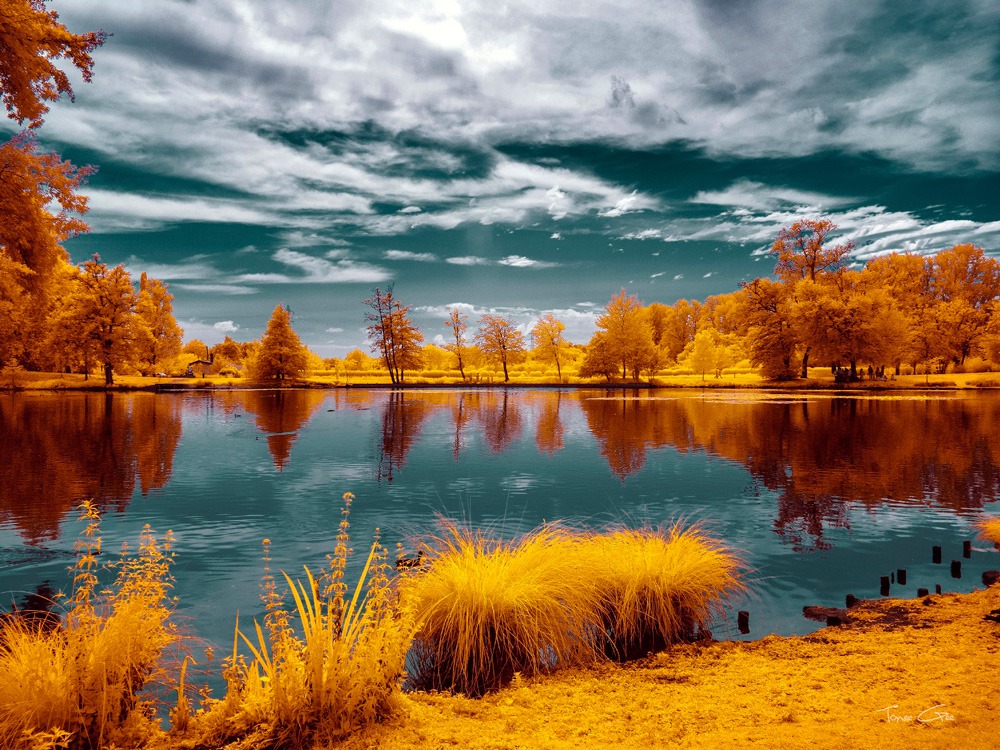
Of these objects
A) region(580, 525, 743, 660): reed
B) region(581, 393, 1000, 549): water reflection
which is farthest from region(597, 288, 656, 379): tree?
region(580, 525, 743, 660): reed

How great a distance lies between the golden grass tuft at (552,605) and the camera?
6594mm

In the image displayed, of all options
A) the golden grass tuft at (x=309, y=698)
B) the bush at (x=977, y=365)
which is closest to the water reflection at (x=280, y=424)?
the golden grass tuft at (x=309, y=698)

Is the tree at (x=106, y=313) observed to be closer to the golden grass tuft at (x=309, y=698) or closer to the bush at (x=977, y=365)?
the golden grass tuft at (x=309, y=698)

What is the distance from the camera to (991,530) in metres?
11.8

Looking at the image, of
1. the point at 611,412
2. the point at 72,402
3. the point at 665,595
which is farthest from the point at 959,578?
the point at 72,402

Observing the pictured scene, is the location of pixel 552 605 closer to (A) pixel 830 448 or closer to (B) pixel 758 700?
(B) pixel 758 700

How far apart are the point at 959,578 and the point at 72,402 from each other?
57.2 meters

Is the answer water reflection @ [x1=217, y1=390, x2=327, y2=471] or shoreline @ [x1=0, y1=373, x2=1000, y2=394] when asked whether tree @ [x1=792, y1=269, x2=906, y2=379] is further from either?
water reflection @ [x1=217, y1=390, x2=327, y2=471]

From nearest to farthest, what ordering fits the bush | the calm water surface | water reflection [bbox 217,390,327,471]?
1. the calm water surface
2. water reflection [bbox 217,390,327,471]
3. the bush

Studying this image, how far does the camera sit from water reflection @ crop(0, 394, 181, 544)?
45.8 ft
